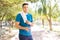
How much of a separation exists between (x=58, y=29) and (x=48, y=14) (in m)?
0.22

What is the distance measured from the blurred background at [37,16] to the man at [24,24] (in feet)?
0.20

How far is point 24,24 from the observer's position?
169cm

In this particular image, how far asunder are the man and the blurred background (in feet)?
0.20

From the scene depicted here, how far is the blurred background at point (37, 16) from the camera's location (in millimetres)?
1741

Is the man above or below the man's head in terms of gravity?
below

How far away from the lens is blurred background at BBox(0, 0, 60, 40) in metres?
1.74

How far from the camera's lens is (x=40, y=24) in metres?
1.76

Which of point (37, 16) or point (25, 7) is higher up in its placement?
point (25, 7)

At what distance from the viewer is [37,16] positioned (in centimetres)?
176

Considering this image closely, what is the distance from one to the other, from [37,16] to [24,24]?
0.20m

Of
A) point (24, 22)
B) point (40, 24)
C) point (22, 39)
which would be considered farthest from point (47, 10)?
point (22, 39)

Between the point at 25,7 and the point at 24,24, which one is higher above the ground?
the point at 25,7

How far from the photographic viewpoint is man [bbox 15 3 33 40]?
168 centimetres

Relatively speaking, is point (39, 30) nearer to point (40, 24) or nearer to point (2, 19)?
point (40, 24)
